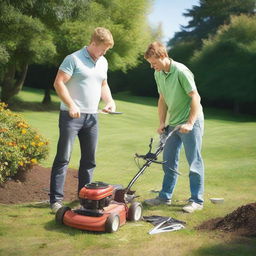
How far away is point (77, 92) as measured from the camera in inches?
192

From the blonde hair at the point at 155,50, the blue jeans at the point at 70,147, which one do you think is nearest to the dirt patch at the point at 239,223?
the blue jeans at the point at 70,147

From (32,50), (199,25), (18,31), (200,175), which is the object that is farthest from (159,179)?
(199,25)

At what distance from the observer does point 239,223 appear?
453 cm

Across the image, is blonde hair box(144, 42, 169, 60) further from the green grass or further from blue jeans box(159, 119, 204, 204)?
the green grass

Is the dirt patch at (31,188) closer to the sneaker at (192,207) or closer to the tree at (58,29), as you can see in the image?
the sneaker at (192,207)

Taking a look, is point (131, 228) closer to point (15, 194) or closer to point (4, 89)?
point (15, 194)

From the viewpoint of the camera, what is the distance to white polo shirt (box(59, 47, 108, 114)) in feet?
15.6

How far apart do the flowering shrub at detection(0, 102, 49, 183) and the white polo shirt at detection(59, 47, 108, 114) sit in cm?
137

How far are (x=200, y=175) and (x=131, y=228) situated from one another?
1.21 meters

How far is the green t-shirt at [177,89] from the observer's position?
502 cm

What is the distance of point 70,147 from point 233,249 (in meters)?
2.08

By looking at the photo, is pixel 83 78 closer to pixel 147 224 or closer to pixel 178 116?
pixel 178 116

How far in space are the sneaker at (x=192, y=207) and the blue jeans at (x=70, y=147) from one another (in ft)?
3.95

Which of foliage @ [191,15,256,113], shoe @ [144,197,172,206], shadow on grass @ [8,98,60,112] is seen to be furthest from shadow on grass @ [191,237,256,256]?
foliage @ [191,15,256,113]
